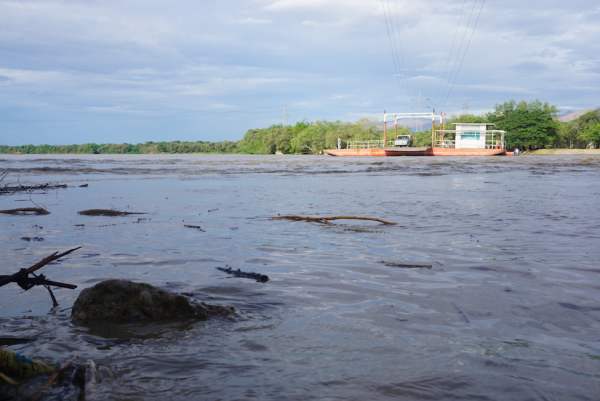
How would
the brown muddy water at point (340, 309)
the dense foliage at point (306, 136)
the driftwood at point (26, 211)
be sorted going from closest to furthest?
1. the brown muddy water at point (340, 309)
2. the driftwood at point (26, 211)
3. the dense foliage at point (306, 136)

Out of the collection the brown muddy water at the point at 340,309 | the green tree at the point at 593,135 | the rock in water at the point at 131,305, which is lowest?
the brown muddy water at the point at 340,309

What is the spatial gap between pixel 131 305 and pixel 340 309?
1.68m

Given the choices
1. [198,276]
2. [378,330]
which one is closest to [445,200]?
[198,276]

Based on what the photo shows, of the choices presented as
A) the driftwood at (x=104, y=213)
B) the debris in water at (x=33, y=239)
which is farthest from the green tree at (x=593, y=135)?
the debris in water at (x=33, y=239)

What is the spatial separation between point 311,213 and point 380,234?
3.51 meters

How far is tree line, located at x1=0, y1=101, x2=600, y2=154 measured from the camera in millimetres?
103938

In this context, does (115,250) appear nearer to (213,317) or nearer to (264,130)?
(213,317)

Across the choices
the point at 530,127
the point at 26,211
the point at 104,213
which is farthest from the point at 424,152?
the point at 26,211

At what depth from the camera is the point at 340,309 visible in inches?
184

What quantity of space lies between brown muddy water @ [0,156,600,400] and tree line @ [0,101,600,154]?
102 m

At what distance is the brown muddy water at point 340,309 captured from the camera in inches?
126

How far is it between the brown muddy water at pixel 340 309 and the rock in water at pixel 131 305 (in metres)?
0.17

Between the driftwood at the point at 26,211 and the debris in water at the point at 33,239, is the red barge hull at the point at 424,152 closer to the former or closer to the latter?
the driftwood at the point at 26,211

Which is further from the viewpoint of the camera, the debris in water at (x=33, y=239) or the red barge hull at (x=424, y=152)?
the red barge hull at (x=424, y=152)
